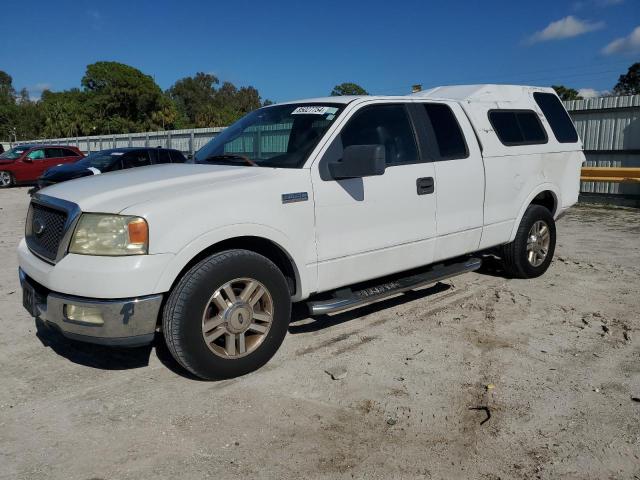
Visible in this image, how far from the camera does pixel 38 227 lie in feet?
12.4

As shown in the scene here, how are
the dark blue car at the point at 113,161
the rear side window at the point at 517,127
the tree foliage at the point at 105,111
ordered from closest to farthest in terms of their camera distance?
the rear side window at the point at 517,127 < the dark blue car at the point at 113,161 < the tree foliage at the point at 105,111

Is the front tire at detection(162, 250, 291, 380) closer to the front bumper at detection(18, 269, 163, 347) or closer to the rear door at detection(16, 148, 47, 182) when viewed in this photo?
the front bumper at detection(18, 269, 163, 347)

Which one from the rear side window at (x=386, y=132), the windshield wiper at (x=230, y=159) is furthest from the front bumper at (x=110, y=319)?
the rear side window at (x=386, y=132)

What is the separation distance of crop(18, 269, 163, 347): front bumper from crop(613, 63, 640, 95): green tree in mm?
75639

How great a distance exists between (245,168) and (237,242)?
1.97 ft

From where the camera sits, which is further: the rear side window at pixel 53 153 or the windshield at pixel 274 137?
the rear side window at pixel 53 153

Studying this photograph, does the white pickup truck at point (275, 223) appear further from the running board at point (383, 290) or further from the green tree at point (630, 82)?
the green tree at point (630, 82)

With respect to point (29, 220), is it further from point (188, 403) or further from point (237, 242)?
point (188, 403)

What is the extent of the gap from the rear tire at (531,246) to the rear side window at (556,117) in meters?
0.93

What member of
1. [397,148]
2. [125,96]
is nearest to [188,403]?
[397,148]

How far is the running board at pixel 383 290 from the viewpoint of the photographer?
159 inches

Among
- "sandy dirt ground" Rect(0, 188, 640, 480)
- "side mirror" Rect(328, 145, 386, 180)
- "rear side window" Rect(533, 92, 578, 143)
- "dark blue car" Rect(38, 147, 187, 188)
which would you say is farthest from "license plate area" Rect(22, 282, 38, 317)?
"dark blue car" Rect(38, 147, 187, 188)

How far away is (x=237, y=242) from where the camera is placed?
374 cm

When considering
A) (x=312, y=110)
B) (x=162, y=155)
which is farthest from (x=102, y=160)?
(x=312, y=110)
